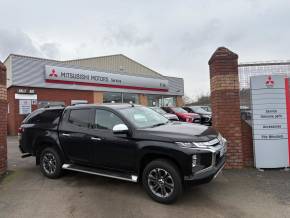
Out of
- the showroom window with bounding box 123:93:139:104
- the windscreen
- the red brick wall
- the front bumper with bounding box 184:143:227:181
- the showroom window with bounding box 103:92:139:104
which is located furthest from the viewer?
the showroom window with bounding box 123:93:139:104

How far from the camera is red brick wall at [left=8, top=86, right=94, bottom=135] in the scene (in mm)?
18703

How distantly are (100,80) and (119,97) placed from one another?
2.73 metres

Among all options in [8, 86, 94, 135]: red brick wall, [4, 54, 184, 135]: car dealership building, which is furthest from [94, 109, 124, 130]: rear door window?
[8, 86, 94, 135]: red brick wall

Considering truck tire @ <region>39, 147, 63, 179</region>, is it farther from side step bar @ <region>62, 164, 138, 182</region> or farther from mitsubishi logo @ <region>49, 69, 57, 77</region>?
mitsubishi logo @ <region>49, 69, 57, 77</region>

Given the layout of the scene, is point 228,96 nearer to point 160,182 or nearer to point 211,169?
point 211,169

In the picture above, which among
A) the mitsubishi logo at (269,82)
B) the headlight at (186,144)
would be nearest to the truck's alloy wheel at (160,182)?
the headlight at (186,144)

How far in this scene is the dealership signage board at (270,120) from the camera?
677 cm

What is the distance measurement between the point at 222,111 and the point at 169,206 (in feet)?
10.9

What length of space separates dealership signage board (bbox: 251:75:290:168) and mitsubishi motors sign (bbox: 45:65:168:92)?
55.6ft

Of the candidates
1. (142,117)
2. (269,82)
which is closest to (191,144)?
(142,117)

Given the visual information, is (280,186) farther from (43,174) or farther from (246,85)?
(43,174)

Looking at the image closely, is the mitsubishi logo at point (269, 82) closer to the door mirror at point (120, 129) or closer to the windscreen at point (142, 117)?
the windscreen at point (142, 117)

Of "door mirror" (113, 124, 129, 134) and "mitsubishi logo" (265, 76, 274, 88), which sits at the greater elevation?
"mitsubishi logo" (265, 76, 274, 88)

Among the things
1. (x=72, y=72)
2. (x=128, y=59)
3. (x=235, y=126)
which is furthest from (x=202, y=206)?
(x=128, y=59)
